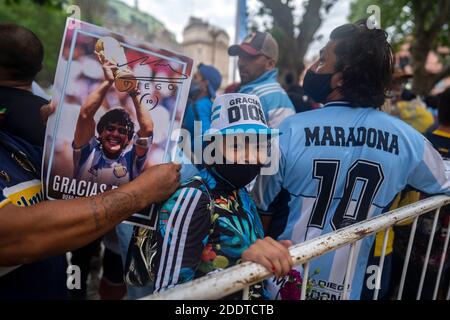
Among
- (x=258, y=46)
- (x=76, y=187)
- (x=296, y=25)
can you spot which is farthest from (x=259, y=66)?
(x=296, y=25)

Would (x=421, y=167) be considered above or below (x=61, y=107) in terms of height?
below

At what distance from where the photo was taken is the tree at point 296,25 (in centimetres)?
594

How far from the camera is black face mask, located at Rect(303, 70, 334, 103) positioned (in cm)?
187

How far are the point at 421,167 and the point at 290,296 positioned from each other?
93cm

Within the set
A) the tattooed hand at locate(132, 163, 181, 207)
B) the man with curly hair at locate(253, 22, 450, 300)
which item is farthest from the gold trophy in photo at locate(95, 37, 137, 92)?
the man with curly hair at locate(253, 22, 450, 300)

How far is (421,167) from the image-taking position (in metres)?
1.79

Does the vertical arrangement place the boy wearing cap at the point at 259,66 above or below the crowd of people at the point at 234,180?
above

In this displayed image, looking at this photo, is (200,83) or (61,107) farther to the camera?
(200,83)

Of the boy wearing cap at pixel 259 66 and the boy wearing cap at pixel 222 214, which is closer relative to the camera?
the boy wearing cap at pixel 222 214

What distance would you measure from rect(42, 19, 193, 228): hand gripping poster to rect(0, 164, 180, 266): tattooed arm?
0.08 metres

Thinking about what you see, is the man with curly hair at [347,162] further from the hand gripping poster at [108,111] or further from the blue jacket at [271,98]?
the blue jacket at [271,98]

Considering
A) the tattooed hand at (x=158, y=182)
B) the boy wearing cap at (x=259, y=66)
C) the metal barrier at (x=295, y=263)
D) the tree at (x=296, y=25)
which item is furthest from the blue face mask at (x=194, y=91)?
the tattooed hand at (x=158, y=182)
